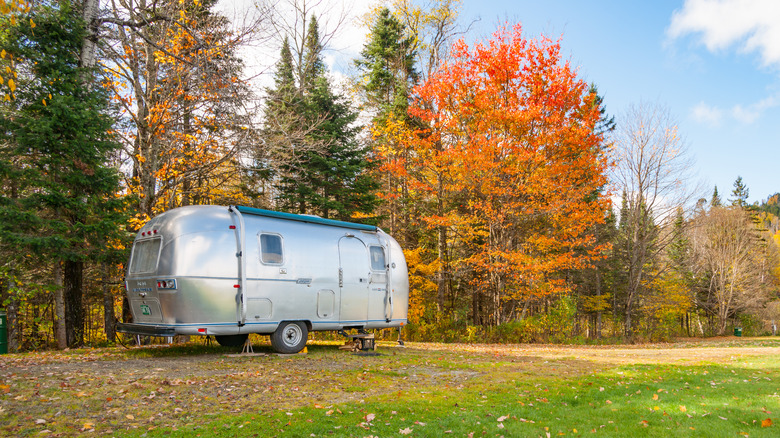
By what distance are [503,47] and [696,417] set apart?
1404 cm

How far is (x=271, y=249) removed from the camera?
8.84 metres

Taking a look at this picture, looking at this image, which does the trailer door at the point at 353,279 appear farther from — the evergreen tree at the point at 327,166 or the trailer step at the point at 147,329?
the evergreen tree at the point at 327,166

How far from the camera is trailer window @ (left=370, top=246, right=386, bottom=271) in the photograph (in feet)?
35.0

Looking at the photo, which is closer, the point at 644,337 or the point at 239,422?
the point at 239,422

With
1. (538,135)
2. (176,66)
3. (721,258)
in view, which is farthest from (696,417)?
(721,258)

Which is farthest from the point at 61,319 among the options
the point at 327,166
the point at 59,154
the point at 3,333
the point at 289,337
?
the point at 327,166

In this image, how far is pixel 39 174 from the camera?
926 centimetres

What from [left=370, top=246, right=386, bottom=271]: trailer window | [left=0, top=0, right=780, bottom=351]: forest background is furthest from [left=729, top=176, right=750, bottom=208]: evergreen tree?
[left=370, top=246, right=386, bottom=271]: trailer window

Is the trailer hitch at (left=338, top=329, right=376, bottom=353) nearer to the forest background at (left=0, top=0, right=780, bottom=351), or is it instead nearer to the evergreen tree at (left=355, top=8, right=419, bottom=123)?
the forest background at (left=0, top=0, right=780, bottom=351)

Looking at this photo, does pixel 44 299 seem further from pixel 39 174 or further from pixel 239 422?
pixel 239 422


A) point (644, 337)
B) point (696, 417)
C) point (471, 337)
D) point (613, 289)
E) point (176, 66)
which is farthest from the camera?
point (613, 289)

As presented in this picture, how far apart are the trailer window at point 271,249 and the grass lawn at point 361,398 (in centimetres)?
182

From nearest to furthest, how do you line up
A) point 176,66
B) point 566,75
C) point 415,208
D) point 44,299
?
point 176,66 < point 44,299 < point 566,75 < point 415,208

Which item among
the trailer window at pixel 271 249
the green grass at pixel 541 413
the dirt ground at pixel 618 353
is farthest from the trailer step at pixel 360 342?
the green grass at pixel 541 413
